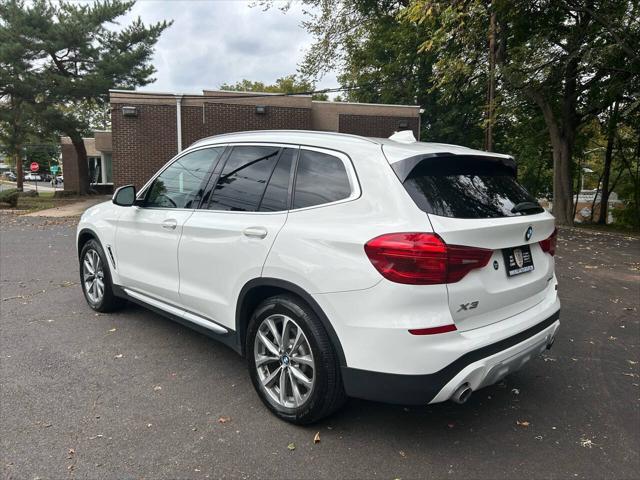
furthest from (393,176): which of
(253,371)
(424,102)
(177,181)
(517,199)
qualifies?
(424,102)

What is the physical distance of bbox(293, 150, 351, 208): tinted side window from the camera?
2.92 metres

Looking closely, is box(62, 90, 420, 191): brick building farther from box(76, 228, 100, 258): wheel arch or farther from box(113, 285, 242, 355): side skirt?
box(113, 285, 242, 355): side skirt

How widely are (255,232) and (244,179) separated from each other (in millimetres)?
559

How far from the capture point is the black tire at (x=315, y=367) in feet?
9.13

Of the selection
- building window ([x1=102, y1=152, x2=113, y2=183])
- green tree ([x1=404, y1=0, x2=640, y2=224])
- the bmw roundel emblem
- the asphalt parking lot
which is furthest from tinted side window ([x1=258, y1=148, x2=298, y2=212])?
building window ([x1=102, y1=152, x2=113, y2=183])

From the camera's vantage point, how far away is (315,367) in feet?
9.27

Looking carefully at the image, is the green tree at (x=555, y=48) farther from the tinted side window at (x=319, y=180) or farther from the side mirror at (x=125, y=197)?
the tinted side window at (x=319, y=180)

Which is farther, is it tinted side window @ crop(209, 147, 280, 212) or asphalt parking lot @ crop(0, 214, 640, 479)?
tinted side window @ crop(209, 147, 280, 212)

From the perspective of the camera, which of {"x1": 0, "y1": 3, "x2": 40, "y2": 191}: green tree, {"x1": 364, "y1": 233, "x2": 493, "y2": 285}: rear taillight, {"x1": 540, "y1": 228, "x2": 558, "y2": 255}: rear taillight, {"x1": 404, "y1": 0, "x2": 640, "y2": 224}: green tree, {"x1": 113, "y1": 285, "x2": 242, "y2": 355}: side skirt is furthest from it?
{"x1": 0, "y1": 3, "x2": 40, "y2": 191}: green tree

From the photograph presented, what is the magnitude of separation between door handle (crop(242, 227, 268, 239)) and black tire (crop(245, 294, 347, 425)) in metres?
0.40

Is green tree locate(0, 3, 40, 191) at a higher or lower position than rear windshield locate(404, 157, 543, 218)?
higher

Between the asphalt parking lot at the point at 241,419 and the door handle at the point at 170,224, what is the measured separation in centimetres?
111

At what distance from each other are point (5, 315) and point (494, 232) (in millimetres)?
5067

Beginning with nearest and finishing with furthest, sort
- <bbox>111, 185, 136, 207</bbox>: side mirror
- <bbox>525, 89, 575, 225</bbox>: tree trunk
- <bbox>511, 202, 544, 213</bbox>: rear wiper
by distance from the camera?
<bbox>511, 202, 544, 213</bbox>: rear wiper, <bbox>111, 185, 136, 207</bbox>: side mirror, <bbox>525, 89, 575, 225</bbox>: tree trunk
